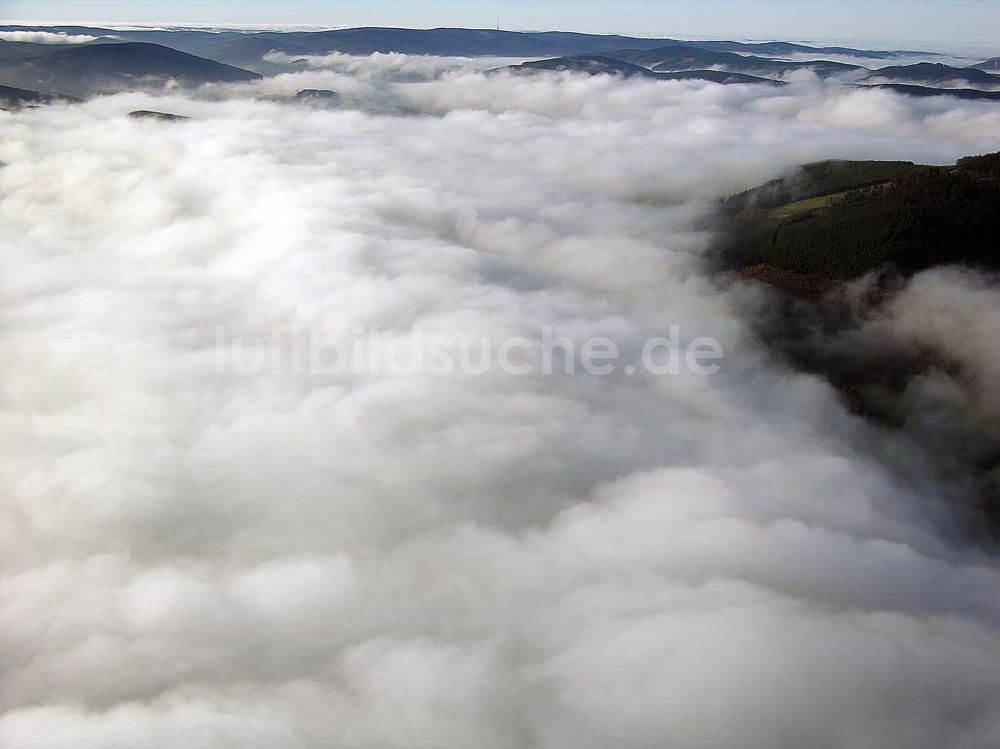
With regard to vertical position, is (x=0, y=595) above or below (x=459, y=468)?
below

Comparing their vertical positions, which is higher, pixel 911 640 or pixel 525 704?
pixel 911 640

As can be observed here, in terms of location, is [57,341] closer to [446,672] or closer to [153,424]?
[153,424]

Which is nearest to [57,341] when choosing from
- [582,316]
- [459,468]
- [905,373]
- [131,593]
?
[131,593]

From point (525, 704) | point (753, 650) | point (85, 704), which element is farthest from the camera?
point (85, 704)

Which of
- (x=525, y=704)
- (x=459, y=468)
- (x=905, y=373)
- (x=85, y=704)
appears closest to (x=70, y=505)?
(x=85, y=704)

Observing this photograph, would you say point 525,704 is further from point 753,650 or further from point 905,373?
point 905,373

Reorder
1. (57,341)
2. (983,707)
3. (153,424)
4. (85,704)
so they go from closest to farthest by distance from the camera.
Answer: (983,707), (85,704), (153,424), (57,341)

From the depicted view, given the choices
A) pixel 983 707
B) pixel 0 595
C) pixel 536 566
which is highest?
pixel 983 707

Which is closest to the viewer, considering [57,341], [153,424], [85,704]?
[85,704]

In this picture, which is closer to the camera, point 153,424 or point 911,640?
point 911,640
